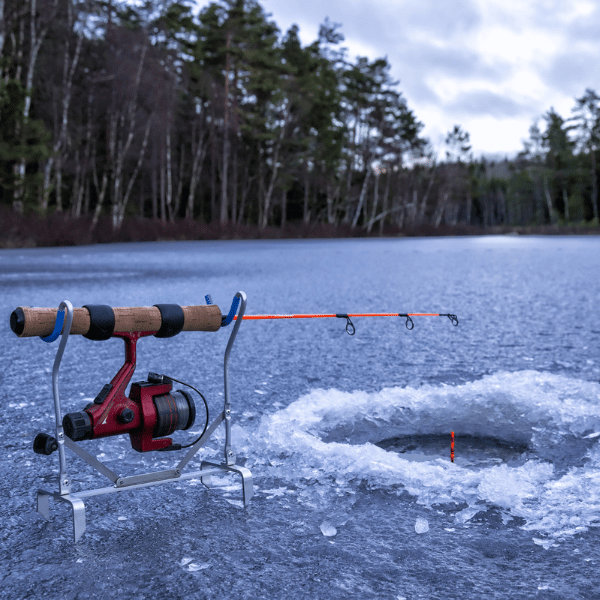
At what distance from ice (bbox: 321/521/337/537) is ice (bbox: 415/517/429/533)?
316 millimetres

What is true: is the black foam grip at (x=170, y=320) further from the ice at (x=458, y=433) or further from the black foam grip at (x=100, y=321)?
the ice at (x=458, y=433)

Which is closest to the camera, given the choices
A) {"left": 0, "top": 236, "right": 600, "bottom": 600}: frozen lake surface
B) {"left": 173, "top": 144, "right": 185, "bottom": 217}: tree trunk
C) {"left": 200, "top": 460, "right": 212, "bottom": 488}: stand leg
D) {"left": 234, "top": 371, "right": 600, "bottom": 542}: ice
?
{"left": 0, "top": 236, "right": 600, "bottom": 600}: frozen lake surface

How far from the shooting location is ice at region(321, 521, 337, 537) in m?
2.71

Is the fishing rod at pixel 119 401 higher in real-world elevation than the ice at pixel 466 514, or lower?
higher

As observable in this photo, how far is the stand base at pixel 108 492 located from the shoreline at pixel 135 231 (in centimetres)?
2518

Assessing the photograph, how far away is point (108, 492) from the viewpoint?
2.69 m

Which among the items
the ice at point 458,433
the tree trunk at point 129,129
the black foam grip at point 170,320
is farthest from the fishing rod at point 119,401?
the tree trunk at point 129,129

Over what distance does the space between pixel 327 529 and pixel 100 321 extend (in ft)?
3.77

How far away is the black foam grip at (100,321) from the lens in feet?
8.45

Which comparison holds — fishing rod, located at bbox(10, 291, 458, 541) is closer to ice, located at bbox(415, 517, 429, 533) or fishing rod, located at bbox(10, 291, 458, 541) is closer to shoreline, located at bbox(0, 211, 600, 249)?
ice, located at bbox(415, 517, 429, 533)

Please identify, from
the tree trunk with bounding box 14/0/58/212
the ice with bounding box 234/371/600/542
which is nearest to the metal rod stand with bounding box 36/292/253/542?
the ice with bounding box 234/371/600/542

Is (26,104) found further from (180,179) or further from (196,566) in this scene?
(196,566)

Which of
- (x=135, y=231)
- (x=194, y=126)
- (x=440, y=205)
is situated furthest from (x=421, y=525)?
(x=440, y=205)

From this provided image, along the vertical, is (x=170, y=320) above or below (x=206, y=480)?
above
